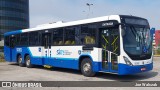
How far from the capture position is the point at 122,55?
12836mm

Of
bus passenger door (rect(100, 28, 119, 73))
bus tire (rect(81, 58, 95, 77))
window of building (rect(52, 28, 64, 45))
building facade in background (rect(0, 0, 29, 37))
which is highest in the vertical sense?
building facade in background (rect(0, 0, 29, 37))

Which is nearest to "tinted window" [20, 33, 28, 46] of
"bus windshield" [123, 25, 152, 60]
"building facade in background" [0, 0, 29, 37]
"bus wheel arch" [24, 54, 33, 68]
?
"bus wheel arch" [24, 54, 33, 68]

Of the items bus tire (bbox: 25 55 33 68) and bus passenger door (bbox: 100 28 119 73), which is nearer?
bus passenger door (bbox: 100 28 119 73)

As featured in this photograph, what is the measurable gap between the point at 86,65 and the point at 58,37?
10.3 ft

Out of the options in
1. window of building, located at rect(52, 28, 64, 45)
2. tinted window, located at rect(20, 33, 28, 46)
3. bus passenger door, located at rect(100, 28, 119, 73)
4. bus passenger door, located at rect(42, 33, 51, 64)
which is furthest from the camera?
tinted window, located at rect(20, 33, 28, 46)

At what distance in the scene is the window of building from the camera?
55.4 feet

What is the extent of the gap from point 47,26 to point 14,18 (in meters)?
A: 101

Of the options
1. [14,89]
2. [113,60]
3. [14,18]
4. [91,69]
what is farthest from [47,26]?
[14,18]

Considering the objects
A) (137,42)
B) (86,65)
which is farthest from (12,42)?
(137,42)

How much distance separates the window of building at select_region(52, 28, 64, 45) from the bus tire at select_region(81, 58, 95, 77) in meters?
2.36

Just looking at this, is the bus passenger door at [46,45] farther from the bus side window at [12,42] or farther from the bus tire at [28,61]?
the bus side window at [12,42]

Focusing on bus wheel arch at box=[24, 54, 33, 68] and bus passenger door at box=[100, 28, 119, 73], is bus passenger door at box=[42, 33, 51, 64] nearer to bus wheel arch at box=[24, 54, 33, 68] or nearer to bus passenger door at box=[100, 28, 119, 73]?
bus wheel arch at box=[24, 54, 33, 68]

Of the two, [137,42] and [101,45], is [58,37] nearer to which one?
[101,45]

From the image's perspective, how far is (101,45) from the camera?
13953 millimetres
